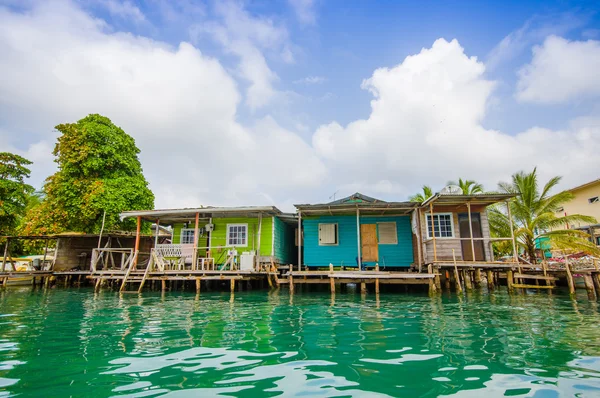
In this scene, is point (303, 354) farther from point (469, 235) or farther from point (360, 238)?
point (469, 235)

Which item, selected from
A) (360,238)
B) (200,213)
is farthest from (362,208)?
(200,213)

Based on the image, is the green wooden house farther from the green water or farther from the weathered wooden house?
the green water

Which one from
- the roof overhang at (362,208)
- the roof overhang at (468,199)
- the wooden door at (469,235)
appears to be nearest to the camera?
the roof overhang at (468,199)

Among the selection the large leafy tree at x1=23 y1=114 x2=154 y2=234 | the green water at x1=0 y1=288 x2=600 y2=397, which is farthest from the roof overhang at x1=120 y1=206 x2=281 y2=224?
the green water at x1=0 y1=288 x2=600 y2=397

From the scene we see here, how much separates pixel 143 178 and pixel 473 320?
22.4 m

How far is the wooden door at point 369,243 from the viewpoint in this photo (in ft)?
57.6

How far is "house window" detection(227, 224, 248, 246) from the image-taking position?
752 inches

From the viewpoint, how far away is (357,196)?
2152cm

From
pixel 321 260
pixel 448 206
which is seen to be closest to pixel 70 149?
pixel 321 260

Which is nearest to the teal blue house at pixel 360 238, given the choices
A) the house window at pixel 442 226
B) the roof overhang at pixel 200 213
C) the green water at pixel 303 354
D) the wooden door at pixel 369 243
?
the wooden door at pixel 369 243

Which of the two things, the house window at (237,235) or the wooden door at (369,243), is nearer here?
the wooden door at (369,243)

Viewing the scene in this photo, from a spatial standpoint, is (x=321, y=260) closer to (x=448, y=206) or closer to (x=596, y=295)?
(x=448, y=206)

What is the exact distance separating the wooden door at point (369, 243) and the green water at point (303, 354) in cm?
860

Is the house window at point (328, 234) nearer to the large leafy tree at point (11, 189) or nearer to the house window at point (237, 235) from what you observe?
the house window at point (237, 235)
